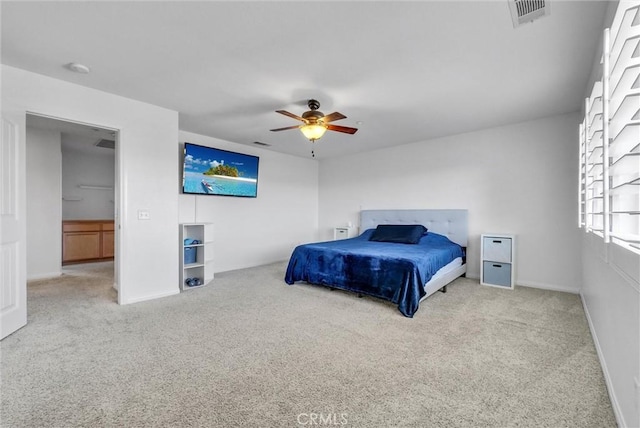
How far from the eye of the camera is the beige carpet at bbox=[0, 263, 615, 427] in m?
1.53

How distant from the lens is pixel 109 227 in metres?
6.30

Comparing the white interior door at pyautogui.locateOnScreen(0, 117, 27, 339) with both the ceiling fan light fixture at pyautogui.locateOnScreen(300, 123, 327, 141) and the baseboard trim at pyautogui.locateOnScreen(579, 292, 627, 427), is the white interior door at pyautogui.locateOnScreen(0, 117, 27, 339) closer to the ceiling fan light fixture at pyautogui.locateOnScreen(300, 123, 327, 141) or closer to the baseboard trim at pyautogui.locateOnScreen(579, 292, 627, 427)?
the ceiling fan light fixture at pyautogui.locateOnScreen(300, 123, 327, 141)

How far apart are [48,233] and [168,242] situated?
9.35 feet

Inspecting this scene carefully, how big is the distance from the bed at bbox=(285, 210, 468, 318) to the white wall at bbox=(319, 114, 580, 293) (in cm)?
30

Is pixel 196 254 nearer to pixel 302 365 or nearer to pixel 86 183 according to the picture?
pixel 302 365

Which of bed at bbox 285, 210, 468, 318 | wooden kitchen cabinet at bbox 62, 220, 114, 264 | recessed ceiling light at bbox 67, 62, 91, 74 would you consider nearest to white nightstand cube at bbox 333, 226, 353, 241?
bed at bbox 285, 210, 468, 318

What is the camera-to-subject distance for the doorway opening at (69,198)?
4.60m

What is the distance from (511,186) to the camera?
14.0 ft

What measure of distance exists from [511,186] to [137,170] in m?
5.27

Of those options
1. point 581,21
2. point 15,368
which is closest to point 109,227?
point 15,368

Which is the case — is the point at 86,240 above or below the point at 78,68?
below

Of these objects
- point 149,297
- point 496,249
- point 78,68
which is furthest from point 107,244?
point 496,249

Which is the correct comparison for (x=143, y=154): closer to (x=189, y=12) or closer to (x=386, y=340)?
(x=189, y=12)

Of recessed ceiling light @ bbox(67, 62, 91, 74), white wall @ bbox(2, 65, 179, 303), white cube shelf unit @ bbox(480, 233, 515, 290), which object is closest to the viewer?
recessed ceiling light @ bbox(67, 62, 91, 74)
